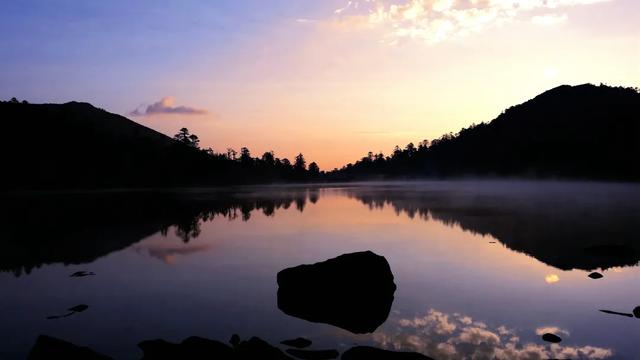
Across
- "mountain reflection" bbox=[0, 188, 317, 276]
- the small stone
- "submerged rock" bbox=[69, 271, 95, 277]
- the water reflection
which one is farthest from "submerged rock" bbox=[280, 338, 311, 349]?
"mountain reflection" bbox=[0, 188, 317, 276]

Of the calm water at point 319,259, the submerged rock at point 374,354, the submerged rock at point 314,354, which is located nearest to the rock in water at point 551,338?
the calm water at point 319,259

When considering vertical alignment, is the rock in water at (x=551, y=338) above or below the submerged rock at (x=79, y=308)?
below

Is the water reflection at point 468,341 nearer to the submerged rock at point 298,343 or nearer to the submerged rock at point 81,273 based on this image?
the submerged rock at point 298,343

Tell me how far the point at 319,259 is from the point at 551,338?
14972mm

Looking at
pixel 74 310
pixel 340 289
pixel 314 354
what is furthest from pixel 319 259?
pixel 314 354

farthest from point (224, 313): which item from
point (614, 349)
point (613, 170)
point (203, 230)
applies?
point (613, 170)

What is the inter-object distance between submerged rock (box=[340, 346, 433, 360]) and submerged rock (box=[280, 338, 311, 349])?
1.29m

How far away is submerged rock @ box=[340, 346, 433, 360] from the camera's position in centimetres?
1034

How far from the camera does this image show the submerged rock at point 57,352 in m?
9.88

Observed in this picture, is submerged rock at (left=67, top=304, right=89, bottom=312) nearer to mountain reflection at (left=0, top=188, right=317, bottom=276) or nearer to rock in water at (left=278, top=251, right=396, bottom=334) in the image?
rock in water at (left=278, top=251, right=396, bottom=334)

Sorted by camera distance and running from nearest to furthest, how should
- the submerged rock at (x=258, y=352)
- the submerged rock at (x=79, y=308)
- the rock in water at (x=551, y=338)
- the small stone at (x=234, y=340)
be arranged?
the submerged rock at (x=258, y=352), the small stone at (x=234, y=340), the rock in water at (x=551, y=338), the submerged rock at (x=79, y=308)

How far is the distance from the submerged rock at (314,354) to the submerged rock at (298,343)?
375 mm

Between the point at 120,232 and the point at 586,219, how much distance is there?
44983 millimetres

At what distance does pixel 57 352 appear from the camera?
995 cm
